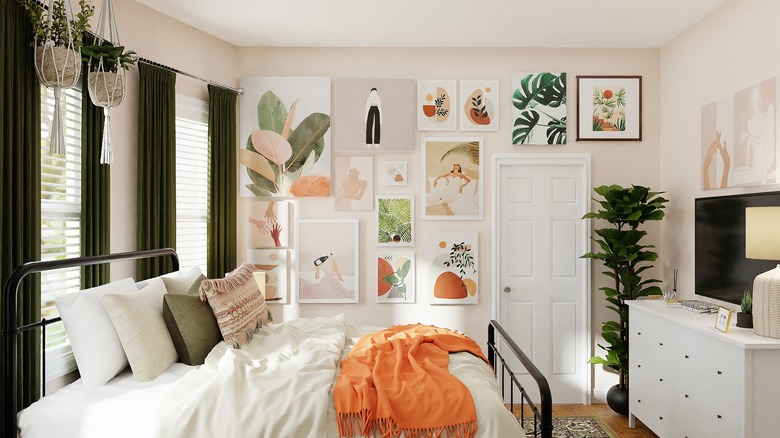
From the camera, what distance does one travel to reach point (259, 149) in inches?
159

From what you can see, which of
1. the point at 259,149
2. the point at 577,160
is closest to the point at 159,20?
the point at 259,149

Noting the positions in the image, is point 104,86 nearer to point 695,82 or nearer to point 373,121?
point 373,121

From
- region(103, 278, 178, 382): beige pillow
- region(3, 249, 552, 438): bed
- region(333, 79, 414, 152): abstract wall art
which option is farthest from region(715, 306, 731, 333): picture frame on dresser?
region(103, 278, 178, 382): beige pillow

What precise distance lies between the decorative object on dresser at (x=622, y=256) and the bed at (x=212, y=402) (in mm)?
1844

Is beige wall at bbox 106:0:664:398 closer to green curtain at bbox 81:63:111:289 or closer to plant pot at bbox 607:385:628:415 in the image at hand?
plant pot at bbox 607:385:628:415

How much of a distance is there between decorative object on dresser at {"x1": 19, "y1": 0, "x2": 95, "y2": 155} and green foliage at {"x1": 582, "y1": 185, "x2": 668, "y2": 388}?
338 centimetres

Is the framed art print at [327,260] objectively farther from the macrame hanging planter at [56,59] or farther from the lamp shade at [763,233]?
the lamp shade at [763,233]

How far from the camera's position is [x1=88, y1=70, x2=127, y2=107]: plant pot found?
8.18 feet

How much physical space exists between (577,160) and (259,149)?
2640 millimetres

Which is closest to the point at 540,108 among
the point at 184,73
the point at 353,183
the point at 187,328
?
the point at 353,183

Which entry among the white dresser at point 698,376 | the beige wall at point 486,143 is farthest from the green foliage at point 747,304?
the beige wall at point 486,143

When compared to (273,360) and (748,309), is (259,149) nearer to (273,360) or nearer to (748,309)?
(273,360)

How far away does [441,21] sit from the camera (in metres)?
3.52

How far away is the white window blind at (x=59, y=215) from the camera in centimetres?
249
